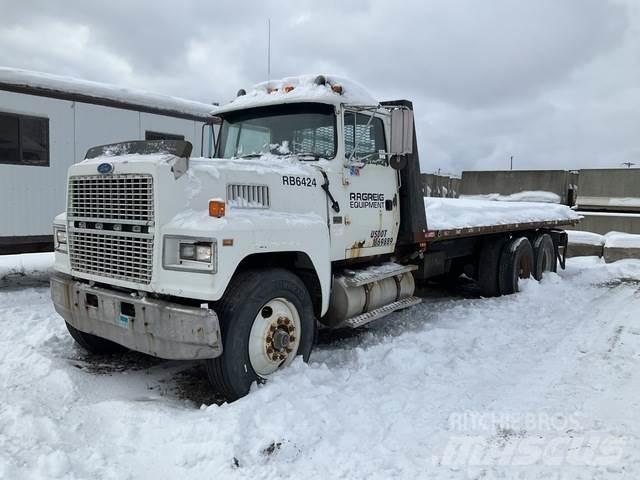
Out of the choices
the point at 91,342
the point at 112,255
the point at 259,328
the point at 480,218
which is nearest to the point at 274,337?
the point at 259,328

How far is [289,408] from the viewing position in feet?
12.3

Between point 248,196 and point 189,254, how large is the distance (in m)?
0.83

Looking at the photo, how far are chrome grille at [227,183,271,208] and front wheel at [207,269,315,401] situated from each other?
1.95ft

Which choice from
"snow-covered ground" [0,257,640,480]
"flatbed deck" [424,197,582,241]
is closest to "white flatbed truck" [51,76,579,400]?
"snow-covered ground" [0,257,640,480]

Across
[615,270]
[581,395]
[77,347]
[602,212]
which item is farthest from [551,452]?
[602,212]

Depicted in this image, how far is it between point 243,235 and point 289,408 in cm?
137

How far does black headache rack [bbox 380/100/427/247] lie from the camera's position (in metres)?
6.30

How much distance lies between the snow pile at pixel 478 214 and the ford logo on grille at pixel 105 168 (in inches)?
162

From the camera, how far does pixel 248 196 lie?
4367 mm

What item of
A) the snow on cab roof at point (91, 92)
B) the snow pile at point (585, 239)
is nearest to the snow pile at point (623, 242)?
the snow pile at point (585, 239)

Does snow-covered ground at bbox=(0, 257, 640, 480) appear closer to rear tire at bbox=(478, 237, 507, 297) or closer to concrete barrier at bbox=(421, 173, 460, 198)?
rear tire at bbox=(478, 237, 507, 297)

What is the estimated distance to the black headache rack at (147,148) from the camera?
3916 mm

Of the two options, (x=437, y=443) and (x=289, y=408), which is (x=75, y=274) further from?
(x=437, y=443)

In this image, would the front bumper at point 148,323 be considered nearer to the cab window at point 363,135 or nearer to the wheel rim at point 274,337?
the wheel rim at point 274,337
